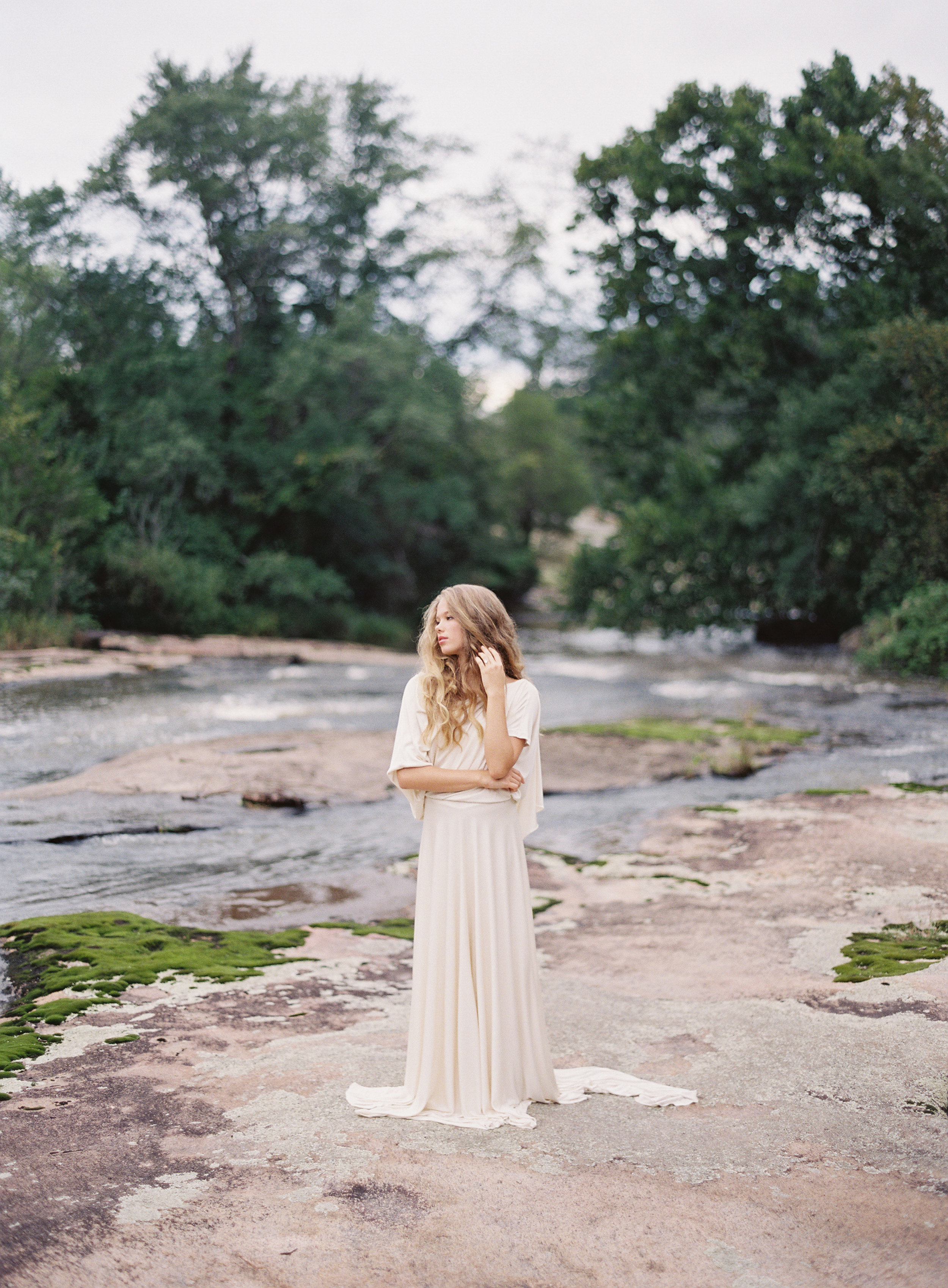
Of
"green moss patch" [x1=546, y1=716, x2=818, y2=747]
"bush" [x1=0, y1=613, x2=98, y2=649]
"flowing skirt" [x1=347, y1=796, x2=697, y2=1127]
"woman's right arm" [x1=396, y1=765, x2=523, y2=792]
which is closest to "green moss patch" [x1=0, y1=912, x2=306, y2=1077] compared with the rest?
"flowing skirt" [x1=347, y1=796, x2=697, y2=1127]

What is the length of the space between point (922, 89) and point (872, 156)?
1580 millimetres

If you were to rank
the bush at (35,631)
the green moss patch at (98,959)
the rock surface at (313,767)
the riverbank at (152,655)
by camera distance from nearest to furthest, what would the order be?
the green moss patch at (98,959) → the rock surface at (313,767) → the riverbank at (152,655) → the bush at (35,631)

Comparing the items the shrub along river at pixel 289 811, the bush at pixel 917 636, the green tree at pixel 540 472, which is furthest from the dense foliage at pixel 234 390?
the bush at pixel 917 636

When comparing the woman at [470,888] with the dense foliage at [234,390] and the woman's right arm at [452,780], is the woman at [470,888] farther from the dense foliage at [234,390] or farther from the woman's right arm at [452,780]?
the dense foliage at [234,390]

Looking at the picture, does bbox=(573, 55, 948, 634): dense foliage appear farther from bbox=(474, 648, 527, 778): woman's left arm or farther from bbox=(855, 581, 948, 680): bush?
bbox=(474, 648, 527, 778): woman's left arm

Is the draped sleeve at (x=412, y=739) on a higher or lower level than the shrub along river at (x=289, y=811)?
higher

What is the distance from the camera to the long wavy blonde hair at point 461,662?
4473 mm

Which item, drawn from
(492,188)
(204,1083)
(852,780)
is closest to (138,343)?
(492,188)

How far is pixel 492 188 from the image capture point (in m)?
37.7

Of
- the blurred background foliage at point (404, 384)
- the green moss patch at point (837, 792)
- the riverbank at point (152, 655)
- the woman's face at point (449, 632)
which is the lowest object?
the green moss patch at point (837, 792)

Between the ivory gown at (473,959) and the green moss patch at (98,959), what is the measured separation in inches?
64.7

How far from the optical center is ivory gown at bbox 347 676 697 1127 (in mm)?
4465

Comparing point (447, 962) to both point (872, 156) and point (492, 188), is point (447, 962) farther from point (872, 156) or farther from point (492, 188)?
point (492, 188)

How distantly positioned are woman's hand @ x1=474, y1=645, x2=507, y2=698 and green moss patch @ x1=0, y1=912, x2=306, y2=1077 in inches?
99.3
